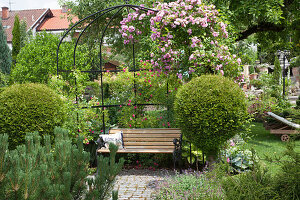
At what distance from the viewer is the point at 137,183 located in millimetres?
5211

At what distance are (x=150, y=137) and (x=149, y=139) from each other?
54mm

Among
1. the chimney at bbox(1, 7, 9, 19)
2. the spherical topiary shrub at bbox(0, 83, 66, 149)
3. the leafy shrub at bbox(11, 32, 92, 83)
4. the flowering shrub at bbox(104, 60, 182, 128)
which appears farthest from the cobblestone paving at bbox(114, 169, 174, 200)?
the chimney at bbox(1, 7, 9, 19)

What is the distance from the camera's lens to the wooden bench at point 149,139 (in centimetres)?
579

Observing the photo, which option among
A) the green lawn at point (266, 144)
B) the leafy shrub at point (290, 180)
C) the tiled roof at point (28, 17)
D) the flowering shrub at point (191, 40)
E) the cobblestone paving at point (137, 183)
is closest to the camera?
the leafy shrub at point (290, 180)

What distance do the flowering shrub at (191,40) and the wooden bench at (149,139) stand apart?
1.20 metres

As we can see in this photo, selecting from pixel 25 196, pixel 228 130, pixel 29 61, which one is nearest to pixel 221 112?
pixel 228 130

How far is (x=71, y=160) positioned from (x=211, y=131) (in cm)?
276

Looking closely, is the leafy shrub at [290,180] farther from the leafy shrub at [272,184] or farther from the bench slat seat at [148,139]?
the bench slat seat at [148,139]

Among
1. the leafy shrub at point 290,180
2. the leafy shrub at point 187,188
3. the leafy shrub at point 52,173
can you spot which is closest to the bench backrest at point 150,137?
the leafy shrub at point 187,188

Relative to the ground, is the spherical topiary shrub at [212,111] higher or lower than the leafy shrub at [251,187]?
higher

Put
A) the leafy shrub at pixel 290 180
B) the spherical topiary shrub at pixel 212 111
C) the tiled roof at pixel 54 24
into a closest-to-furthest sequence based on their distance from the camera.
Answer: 1. the leafy shrub at pixel 290 180
2. the spherical topiary shrub at pixel 212 111
3. the tiled roof at pixel 54 24

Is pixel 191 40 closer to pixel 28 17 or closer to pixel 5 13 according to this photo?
pixel 28 17

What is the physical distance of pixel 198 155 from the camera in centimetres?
579

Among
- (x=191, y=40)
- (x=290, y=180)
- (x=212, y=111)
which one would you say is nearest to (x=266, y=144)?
(x=191, y=40)
